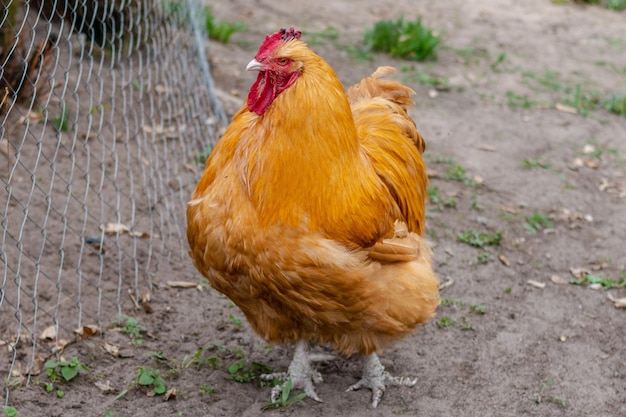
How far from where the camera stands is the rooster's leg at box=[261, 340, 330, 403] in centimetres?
404

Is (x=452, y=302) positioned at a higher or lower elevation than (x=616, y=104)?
lower

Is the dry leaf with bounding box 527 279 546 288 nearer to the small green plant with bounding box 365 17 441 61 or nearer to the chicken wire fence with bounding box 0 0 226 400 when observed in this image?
the chicken wire fence with bounding box 0 0 226 400

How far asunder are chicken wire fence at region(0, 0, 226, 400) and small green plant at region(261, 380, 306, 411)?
3.75 ft

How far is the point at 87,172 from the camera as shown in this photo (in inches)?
179

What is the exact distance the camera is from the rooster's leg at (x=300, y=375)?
13.2 ft

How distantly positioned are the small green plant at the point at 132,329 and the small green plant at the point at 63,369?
396 millimetres

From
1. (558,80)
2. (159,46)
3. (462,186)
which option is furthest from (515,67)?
(159,46)

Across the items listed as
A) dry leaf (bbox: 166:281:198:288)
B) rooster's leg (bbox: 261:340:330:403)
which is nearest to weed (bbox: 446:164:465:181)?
dry leaf (bbox: 166:281:198:288)

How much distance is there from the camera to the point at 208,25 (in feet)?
27.3

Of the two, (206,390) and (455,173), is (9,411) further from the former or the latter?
(455,173)

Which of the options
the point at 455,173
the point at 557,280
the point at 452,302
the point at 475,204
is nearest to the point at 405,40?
the point at 455,173

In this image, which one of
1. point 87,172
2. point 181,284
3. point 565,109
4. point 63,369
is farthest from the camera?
point 565,109

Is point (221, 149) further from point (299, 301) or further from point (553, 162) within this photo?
point (553, 162)

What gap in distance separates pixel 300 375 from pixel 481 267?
1.87 m
